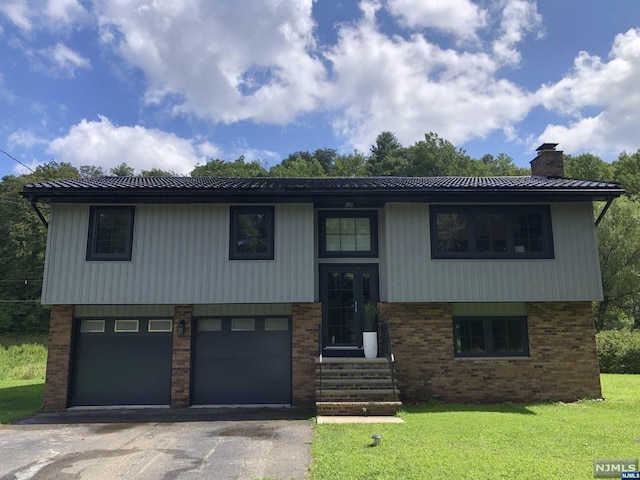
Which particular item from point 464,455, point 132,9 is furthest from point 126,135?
point 464,455

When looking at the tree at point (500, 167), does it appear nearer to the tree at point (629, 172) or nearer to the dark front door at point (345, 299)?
the tree at point (629, 172)

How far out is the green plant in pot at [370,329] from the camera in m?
10.4

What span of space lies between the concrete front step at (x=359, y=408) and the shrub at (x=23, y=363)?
1351 centimetres

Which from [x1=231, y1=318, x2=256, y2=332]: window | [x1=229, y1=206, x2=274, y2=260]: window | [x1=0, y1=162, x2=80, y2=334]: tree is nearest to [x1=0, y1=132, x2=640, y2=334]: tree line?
[x1=0, y1=162, x2=80, y2=334]: tree

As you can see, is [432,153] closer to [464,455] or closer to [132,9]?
[132,9]

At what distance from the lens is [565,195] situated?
34.0 ft

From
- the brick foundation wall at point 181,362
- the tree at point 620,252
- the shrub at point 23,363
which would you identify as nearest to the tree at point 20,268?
the shrub at point 23,363

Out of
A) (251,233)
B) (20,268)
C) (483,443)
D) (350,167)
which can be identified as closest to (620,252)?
(251,233)

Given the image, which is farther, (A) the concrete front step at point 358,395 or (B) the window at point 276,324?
(B) the window at point 276,324

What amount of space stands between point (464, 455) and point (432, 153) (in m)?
43.6

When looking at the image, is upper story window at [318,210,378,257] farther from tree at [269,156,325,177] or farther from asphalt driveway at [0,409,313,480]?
tree at [269,156,325,177]

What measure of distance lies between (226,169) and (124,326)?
3106 centimetres

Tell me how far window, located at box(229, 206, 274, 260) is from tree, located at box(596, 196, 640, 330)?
24.3m

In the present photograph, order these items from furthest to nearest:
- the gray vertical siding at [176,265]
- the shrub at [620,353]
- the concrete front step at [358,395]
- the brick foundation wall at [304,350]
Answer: the shrub at [620,353], the brick foundation wall at [304,350], the gray vertical siding at [176,265], the concrete front step at [358,395]
